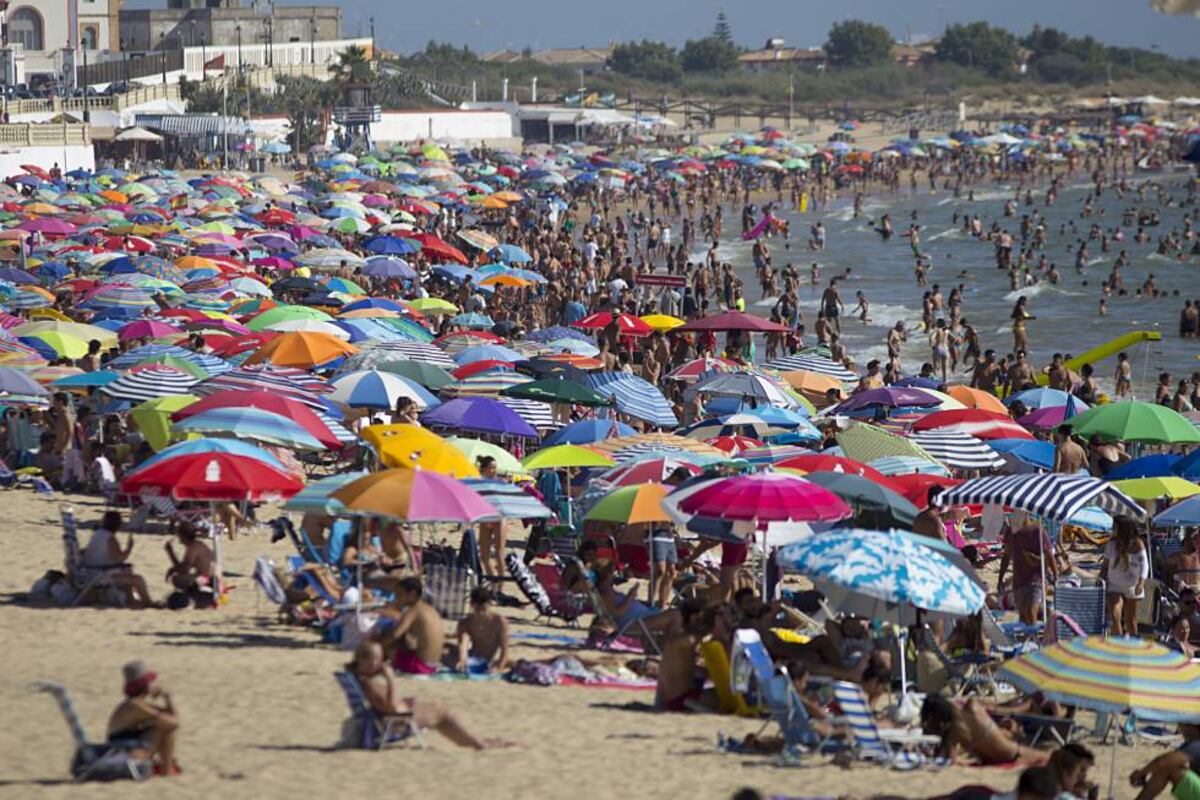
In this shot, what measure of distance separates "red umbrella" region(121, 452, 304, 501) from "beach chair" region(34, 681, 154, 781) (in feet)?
9.99

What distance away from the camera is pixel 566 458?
1340 centimetres

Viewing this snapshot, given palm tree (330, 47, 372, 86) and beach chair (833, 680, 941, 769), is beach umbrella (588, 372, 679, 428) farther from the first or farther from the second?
palm tree (330, 47, 372, 86)

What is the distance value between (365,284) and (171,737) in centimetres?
2297

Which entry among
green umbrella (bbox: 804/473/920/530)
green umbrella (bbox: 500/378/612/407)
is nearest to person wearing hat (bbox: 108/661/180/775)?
green umbrella (bbox: 804/473/920/530)

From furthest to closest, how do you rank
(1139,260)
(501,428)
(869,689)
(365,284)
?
(1139,260) < (365,284) < (501,428) < (869,689)

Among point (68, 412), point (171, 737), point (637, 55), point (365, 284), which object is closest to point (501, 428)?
point (68, 412)

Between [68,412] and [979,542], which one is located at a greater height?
[68,412]

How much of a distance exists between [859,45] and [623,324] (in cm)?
13112

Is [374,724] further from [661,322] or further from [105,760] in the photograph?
[661,322]

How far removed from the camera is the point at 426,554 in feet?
40.8

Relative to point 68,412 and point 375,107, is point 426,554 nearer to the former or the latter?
point 68,412

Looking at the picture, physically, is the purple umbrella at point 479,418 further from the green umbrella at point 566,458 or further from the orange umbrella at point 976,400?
the orange umbrella at point 976,400

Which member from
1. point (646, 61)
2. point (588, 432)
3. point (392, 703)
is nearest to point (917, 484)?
point (588, 432)

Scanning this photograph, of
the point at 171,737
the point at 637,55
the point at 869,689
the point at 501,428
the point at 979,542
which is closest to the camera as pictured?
the point at 171,737
